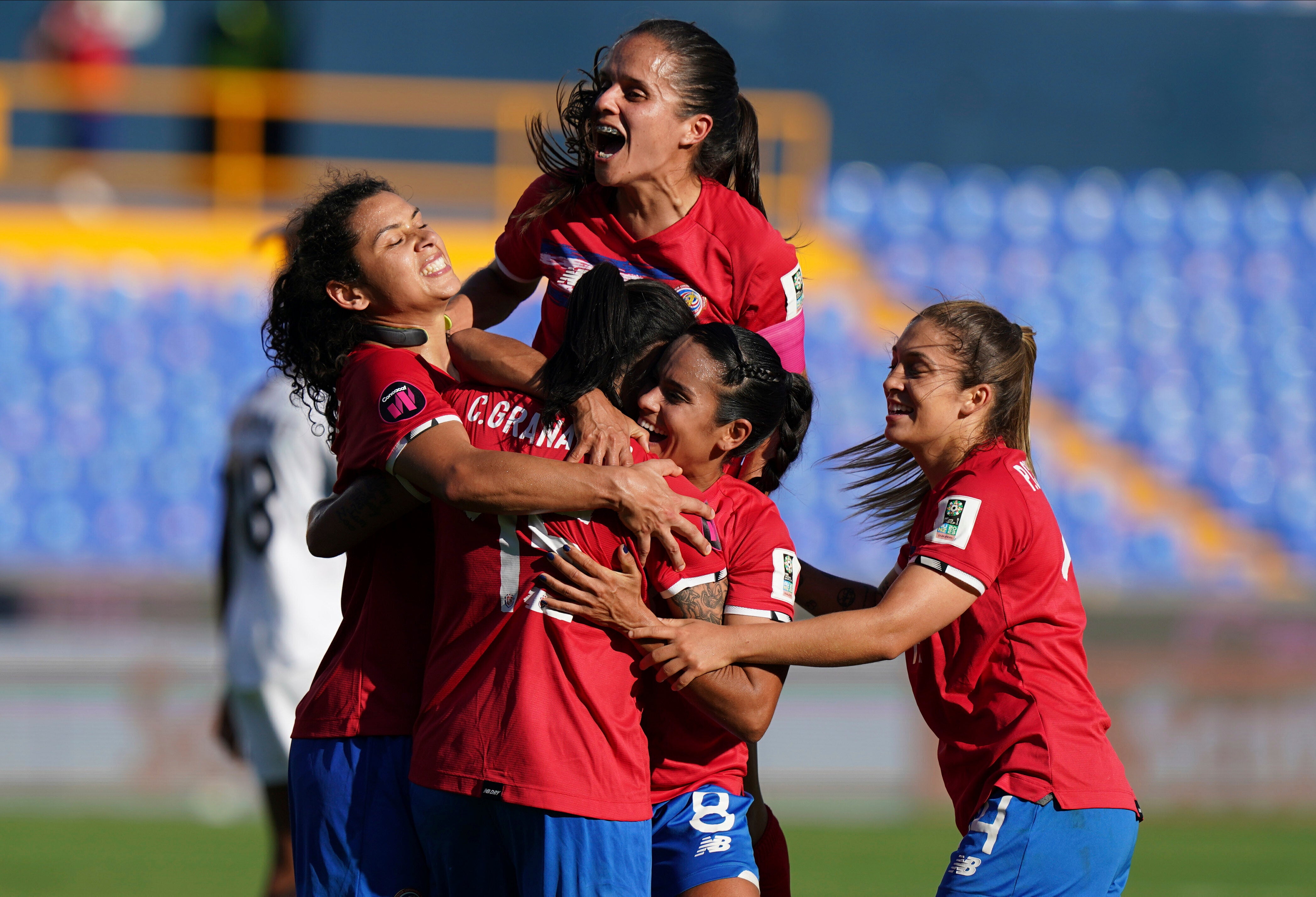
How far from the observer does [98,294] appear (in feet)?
42.2

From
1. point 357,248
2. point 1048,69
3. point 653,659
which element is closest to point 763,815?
point 653,659

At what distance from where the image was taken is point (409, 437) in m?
2.85

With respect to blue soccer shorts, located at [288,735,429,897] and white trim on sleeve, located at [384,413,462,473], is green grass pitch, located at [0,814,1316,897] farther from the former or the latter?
white trim on sleeve, located at [384,413,462,473]

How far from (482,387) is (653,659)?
2.34ft

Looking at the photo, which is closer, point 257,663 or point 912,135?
point 257,663

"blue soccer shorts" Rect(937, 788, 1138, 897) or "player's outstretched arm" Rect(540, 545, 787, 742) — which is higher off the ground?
"player's outstretched arm" Rect(540, 545, 787, 742)

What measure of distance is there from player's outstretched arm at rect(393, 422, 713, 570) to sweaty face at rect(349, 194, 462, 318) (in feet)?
1.69

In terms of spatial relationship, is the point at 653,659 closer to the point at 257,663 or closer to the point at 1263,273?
the point at 257,663

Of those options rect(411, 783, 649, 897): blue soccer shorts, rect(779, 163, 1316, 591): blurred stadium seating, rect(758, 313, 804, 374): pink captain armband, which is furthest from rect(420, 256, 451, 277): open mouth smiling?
rect(779, 163, 1316, 591): blurred stadium seating

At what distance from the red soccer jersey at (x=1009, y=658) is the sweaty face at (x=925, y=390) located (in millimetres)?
115

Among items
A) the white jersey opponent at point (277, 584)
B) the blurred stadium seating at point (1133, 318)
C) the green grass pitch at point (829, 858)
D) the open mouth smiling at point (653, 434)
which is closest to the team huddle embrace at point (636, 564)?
the open mouth smiling at point (653, 434)

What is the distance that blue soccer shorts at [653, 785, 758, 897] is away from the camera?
2938 mm

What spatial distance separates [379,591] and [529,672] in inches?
19.5

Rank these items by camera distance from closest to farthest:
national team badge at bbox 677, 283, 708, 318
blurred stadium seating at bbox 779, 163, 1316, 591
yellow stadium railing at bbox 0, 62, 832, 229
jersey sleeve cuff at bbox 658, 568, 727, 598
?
jersey sleeve cuff at bbox 658, 568, 727, 598 → national team badge at bbox 677, 283, 708, 318 → blurred stadium seating at bbox 779, 163, 1316, 591 → yellow stadium railing at bbox 0, 62, 832, 229
